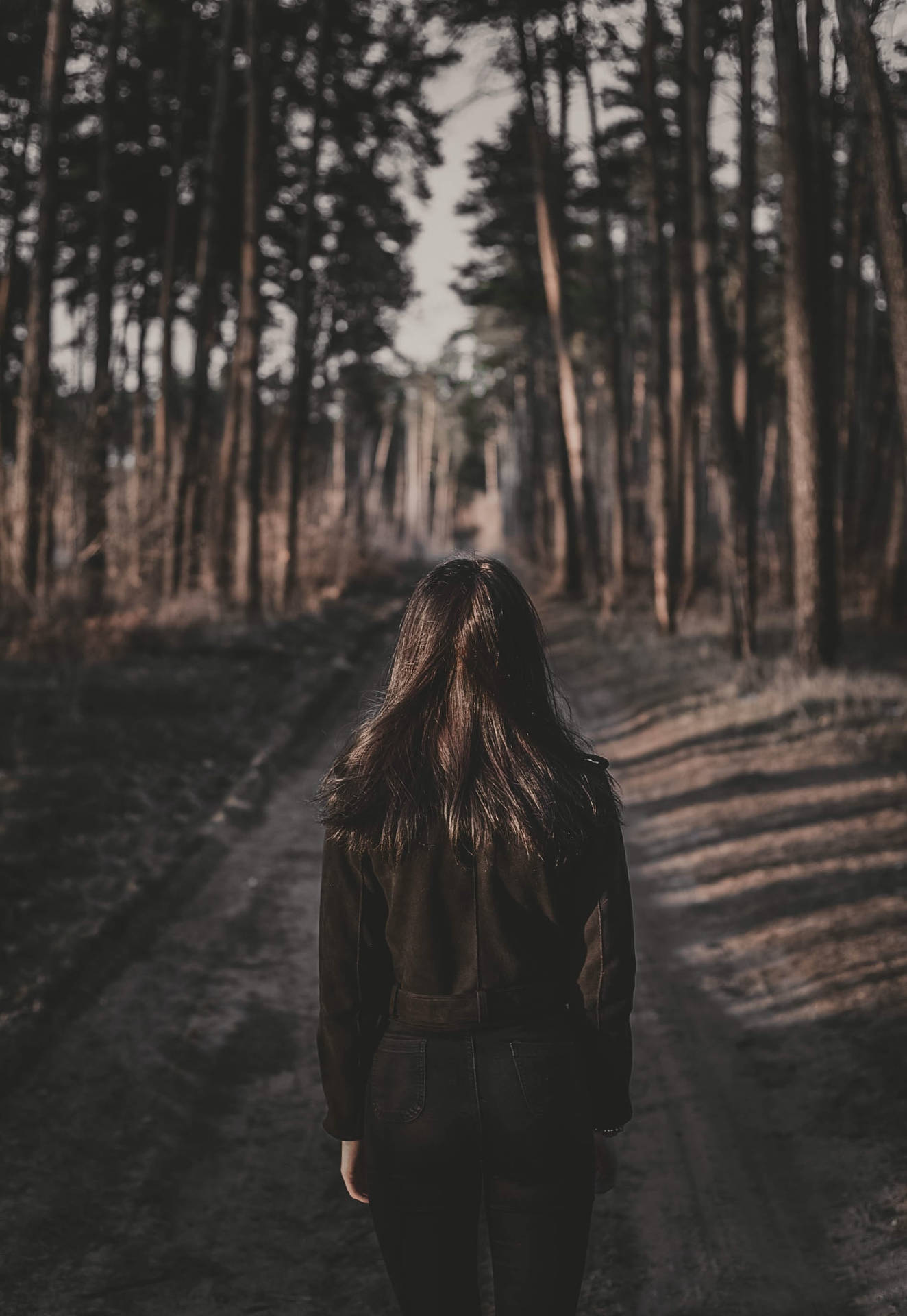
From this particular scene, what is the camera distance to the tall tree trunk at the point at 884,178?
8258 millimetres

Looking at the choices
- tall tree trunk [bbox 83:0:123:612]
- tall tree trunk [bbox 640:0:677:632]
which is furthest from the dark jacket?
tall tree trunk [bbox 640:0:677:632]

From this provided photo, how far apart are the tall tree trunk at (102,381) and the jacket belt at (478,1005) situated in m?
10.9

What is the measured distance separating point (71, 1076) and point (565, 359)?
18.3 metres

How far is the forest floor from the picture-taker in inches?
129

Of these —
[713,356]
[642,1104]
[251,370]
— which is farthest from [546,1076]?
[251,370]

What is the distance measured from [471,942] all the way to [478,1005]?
11 centimetres

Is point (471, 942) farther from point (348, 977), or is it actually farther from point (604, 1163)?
point (604, 1163)

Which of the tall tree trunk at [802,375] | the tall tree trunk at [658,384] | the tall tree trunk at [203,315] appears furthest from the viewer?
the tall tree trunk at [203,315]

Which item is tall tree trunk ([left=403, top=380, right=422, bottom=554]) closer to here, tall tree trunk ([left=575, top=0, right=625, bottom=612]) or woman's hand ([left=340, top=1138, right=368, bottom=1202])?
tall tree trunk ([left=575, top=0, right=625, bottom=612])

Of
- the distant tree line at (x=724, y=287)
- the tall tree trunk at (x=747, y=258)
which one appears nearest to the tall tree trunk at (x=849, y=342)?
the distant tree line at (x=724, y=287)

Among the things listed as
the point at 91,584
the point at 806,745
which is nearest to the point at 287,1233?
the point at 806,745

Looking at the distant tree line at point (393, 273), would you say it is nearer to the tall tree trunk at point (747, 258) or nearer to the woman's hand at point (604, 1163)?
the tall tree trunk at point (747, 258)

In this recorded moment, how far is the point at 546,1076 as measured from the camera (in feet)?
6.31

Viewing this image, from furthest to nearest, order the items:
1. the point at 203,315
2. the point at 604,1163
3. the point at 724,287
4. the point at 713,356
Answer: the point at 724,287, the point at 203,315, the point at 713,356, the point at 604,1163
